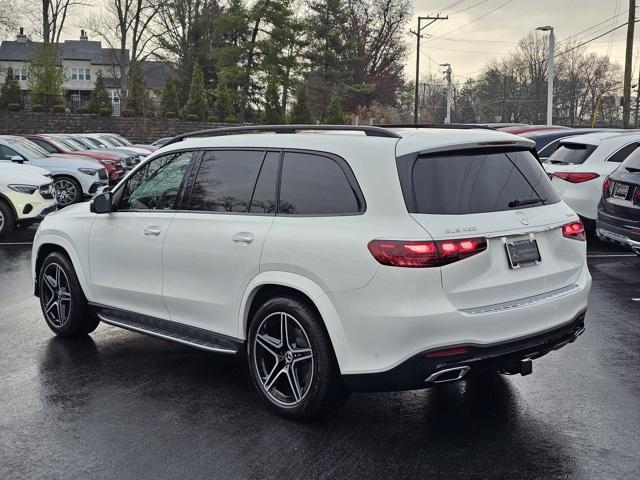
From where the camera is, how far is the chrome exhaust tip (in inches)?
166

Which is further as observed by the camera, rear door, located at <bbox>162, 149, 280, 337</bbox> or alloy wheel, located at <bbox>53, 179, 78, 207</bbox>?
alloy wheel, located at <bbox>53, 179, 78, 207</bbox>

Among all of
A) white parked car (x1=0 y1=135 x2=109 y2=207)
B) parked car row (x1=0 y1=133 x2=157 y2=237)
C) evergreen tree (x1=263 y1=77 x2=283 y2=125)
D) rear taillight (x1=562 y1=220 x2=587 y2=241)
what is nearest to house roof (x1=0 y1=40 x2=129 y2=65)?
evergreen tree (x1=263 y1=77 x2=283 y2=125)

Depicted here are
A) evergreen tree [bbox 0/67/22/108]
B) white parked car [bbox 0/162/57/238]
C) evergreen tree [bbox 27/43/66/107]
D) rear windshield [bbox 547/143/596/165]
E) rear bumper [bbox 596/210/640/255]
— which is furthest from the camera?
evergreen tree [bbox 27/43/66/107]

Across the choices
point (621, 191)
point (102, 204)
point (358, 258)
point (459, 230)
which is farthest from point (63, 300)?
point (621, 191)

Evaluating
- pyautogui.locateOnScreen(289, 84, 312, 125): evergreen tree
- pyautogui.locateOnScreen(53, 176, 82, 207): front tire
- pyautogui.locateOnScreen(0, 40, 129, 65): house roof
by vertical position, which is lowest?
pyautogui.locateOnScreen(53, 176, 82, 207): front tire

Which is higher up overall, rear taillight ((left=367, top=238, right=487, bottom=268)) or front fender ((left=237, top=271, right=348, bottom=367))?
rear taillight ((left=367, top=238, right=487, bottom=268))

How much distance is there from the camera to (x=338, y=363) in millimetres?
4457

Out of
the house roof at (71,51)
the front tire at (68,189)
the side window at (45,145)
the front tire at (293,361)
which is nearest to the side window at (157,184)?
the front tire at (293,361)

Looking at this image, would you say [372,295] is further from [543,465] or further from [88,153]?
[88,153]

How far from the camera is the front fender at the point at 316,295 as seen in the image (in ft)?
14.5

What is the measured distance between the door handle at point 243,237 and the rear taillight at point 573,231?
6.55 feet

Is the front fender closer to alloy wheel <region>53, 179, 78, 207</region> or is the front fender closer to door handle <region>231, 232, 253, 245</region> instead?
door handle <region>231, 232, 253, 245</region>

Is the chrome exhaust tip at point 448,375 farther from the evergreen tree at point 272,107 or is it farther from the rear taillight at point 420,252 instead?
the evergreen tree at point 272,107

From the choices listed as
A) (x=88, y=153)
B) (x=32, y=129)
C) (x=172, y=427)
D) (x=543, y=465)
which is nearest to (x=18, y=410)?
(x=172, y=427)
